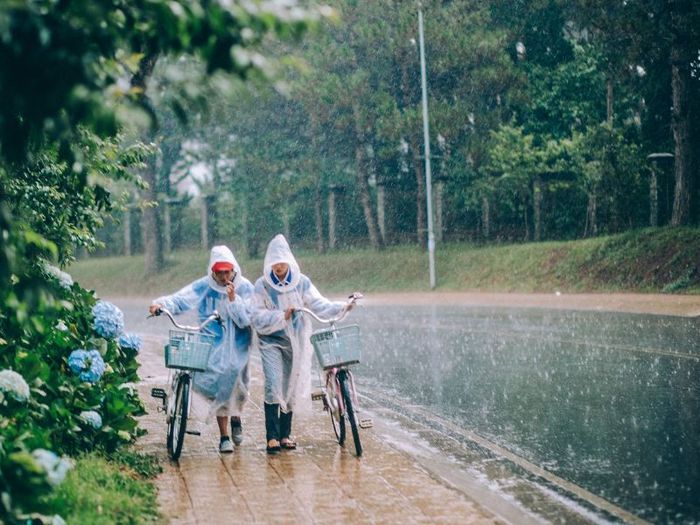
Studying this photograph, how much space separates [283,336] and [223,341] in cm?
50

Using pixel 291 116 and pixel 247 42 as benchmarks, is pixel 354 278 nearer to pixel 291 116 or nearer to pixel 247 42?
pixel 291 116

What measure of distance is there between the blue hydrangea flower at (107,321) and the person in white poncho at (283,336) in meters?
1.06

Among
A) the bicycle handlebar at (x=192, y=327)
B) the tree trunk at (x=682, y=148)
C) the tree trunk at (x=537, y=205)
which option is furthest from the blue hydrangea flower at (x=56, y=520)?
the tree trunk at (x=537, y=205)

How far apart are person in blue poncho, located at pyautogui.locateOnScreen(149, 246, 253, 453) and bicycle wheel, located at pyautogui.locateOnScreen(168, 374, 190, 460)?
0.87ft

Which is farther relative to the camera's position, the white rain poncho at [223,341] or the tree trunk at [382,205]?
the tree trunk at [382,205]

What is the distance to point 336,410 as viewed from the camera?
804 cm

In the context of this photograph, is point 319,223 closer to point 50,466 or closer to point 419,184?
point 419,184

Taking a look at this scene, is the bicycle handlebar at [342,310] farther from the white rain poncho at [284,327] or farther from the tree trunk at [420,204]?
the tree trunk at [420,204]

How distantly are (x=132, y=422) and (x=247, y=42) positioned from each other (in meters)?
4.53

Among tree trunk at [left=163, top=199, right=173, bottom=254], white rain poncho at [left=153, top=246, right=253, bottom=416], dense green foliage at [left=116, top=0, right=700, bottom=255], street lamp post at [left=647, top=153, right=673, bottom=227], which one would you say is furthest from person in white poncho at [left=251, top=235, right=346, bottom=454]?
tree trunk at [left=163, top=199, right=173, bottom=254]

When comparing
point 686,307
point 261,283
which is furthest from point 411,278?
point 261,283

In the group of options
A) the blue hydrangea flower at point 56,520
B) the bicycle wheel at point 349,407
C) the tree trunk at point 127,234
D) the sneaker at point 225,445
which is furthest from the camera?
the tree trunk at point 127,234

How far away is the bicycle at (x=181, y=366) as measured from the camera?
24.0 feet

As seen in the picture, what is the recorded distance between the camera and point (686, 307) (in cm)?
2152
